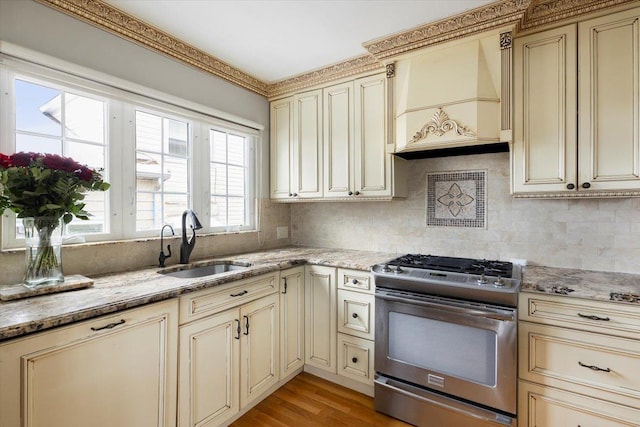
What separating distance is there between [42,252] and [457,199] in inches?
103

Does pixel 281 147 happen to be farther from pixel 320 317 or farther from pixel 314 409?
pixel 314 409

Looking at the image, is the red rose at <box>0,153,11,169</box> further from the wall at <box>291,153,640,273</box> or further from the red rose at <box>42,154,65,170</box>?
the wall at <box>291,153,640,273</box>

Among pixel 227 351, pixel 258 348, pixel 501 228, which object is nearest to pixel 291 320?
pixel 258 348

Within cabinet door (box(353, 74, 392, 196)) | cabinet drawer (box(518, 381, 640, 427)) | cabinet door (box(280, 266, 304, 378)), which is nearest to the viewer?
cabinet drawer (box(518, 381, 640, 427))

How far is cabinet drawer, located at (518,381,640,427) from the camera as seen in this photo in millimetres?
1479

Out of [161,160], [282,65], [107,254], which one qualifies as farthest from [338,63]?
[107,254]

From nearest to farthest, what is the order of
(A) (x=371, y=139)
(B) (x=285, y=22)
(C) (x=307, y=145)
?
(B) (x=285, y=22), (A) (x=371, y=139), (C) (x=307, y=145)

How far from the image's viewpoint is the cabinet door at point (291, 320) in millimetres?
2281

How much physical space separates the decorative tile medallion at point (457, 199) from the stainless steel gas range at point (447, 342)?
41 centimetres

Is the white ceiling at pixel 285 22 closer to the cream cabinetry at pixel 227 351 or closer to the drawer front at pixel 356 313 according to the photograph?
the cream cabinetry at pixel 227 351

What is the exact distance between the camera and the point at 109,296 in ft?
4.57

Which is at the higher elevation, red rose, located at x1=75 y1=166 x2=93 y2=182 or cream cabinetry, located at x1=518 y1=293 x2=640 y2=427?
red rose, located at x1=75 y1=166 x2=93 y2=182

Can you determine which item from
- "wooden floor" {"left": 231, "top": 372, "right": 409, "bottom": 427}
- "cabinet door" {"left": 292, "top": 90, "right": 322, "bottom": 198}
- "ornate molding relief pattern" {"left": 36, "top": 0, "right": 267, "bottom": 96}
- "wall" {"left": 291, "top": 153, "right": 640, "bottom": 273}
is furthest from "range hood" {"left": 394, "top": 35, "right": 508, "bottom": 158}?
"wooden floor" {"left": 231, "top": 372, "right": 409, "bottom": 427}

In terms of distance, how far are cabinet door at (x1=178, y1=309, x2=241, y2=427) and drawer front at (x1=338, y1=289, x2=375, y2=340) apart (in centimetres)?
77
